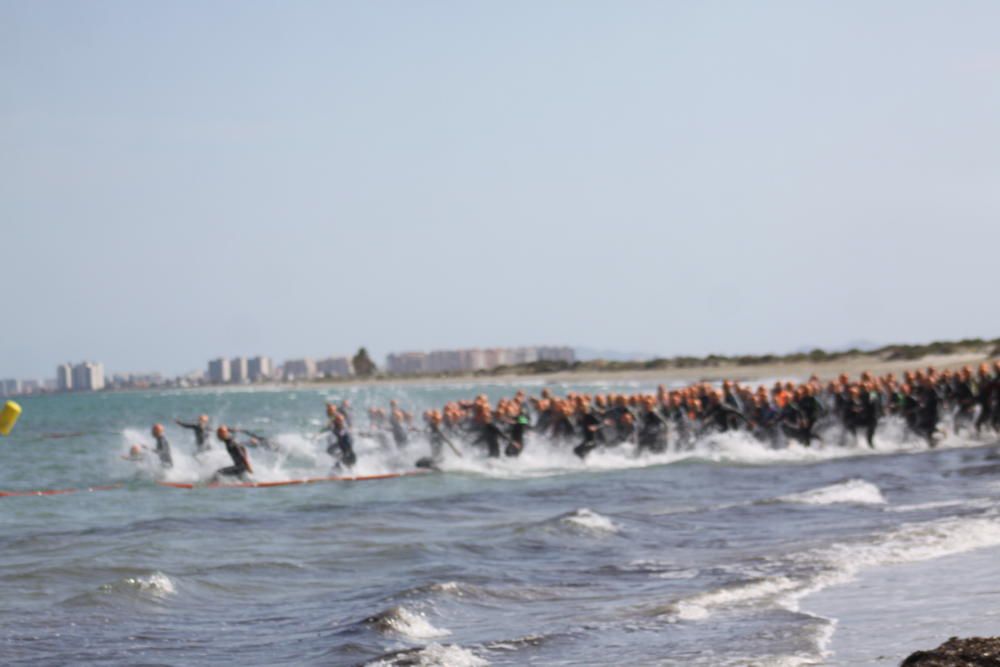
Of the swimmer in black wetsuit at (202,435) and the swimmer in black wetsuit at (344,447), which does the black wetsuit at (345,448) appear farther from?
the swimmer in black wetsuit at (202,435)

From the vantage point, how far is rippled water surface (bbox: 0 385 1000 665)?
30.5 feet

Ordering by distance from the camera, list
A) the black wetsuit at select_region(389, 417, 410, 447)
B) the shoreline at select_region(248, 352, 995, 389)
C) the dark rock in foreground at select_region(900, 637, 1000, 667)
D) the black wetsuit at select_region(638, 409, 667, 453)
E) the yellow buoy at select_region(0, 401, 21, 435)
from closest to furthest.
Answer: the dark rock in foreground at select_region(900, 637, 1000, 667) < the yellow buoy at select_region(0, 401, 21, 435) < the black wetsuit at select_region(638, 409, 667, 453) < the black wetsuit at select_region(389, 417, 410, 447) < the shoreline at select_region(248, 352, 995, 389)

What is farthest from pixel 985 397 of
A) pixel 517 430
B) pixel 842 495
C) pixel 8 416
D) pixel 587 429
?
pixel 8 416

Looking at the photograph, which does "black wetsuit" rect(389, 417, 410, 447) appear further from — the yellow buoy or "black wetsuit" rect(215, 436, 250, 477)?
the yellow buoy

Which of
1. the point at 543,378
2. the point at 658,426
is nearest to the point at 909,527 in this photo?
the point at 658,426

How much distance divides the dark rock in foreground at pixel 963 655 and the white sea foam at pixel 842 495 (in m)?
12.2

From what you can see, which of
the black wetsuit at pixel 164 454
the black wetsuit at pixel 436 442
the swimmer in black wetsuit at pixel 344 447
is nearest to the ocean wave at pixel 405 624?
the swimmer in black wetsuit at pixel 344 447

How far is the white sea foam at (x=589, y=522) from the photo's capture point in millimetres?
15836

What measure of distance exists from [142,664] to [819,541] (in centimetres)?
779

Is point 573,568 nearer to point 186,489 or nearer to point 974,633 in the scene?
point 974,633

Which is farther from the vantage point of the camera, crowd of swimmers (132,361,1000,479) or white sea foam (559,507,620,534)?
crowd of swimmers (132,361,1000,479)

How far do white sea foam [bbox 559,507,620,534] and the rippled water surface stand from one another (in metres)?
0.05

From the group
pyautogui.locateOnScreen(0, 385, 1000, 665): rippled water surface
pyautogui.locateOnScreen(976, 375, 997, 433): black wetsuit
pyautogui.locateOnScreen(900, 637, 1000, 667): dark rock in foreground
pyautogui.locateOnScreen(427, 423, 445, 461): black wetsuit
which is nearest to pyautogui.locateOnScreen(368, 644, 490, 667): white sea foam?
pyautogui.locateOnScreen(0, 385, 1000, 665): rippled water surface

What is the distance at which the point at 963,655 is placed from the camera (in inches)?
225
